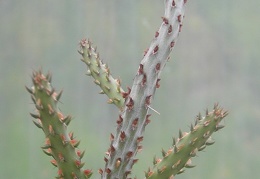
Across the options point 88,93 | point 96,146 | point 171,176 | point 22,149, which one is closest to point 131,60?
point 88,93

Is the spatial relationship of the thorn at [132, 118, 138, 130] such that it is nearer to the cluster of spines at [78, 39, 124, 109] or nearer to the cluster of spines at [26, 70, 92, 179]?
the cluster of spines at [26, 70, 92, 179]

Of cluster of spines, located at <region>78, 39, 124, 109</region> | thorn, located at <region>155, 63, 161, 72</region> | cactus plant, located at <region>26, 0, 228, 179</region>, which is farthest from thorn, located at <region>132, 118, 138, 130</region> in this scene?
cluster of spines, located at <region>78, 39, 124, 109</region>

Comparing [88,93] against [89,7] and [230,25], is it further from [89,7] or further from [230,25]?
[230,25]

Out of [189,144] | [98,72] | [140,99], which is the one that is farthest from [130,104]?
[98,72]

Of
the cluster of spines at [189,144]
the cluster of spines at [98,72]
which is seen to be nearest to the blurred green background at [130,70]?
the cluster of spines at [98,72]

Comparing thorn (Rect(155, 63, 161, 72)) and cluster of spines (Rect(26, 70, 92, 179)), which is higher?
thorn (Rect(155, 63, 161, 72))

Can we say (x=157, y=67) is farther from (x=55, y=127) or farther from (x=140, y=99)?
(x=55, y=127)

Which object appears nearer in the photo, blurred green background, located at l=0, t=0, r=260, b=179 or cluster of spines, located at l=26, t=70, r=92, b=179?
cluster of spines, located at l=26, t=70, r=92, b=179
